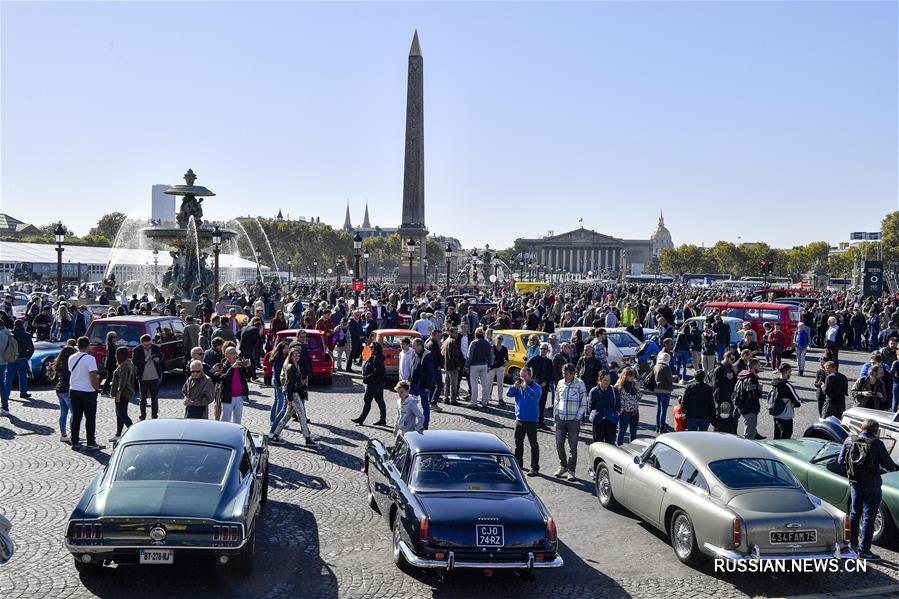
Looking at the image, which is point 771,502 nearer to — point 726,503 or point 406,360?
point 726,503

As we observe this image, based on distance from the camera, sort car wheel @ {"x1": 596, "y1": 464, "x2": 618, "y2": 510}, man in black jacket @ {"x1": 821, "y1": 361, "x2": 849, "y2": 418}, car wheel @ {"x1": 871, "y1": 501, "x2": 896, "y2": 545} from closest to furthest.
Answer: car wheel @ {"x1": 871, "y1": 501, "x2": 896, "y2": 545} → car wheel @ {"x1": 596, "y1": 464, "x2": 618, "y2": 510} → man in black jacket @ {"x1": 821, "y1": 361, "x2": 849, "y2": 418}

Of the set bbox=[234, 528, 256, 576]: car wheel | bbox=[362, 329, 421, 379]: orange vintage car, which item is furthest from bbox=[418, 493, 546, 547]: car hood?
bbox=[362, 329, 421, 379]: orange vintage car

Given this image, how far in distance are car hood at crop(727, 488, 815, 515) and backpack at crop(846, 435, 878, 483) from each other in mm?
927

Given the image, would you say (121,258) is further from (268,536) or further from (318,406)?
(268,536)

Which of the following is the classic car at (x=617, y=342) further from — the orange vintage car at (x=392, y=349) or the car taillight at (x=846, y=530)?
the car taillight at (x=846, y=530)

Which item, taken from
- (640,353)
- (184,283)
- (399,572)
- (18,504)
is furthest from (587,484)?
(184,283)

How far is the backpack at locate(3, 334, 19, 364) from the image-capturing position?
54.0 feet

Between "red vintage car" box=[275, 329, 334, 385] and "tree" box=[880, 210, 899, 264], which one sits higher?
"tree" box=[880, 210, 899, 264]

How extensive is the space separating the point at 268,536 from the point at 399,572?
1.82 meters

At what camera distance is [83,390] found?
43.8ft

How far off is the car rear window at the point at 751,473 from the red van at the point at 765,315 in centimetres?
2068

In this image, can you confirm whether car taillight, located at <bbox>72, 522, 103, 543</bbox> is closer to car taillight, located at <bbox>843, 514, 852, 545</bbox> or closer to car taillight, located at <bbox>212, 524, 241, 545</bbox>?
car taillight, located at <bbox>212, 524, 241, 545</bbox>

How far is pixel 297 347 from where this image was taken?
14.5 meters

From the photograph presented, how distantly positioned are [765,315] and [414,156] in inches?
1455
